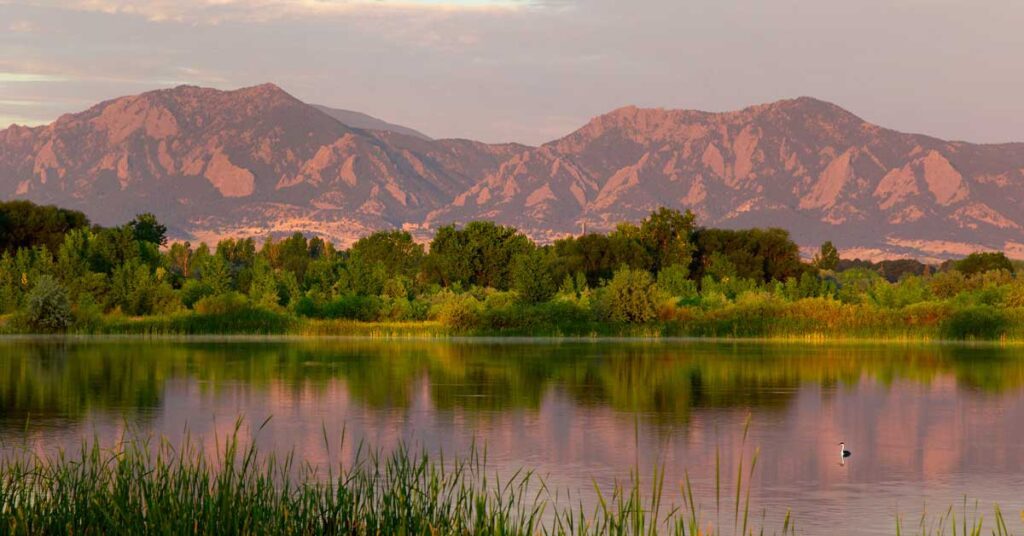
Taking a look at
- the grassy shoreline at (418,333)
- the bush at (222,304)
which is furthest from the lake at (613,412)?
the bush at (222,304)

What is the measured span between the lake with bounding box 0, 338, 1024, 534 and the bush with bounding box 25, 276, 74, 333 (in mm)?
13835

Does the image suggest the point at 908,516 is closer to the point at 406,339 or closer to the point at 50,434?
the point at 50,434

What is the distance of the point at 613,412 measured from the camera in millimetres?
32094

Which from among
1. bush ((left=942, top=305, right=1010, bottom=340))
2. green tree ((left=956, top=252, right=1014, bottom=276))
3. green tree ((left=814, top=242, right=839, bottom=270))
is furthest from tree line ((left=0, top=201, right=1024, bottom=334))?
green tree ((left=814, top=242, right=839, bottom=270))

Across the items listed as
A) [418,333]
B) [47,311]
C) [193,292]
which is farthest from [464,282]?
[47,311]

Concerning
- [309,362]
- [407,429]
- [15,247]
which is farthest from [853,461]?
[15,247]

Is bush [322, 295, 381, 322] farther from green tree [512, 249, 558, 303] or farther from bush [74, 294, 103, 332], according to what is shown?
bush [74, 294, 103, 332]

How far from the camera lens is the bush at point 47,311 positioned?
68938 mm

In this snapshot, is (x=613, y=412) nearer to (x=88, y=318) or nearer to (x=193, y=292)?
(x=88, y=318)

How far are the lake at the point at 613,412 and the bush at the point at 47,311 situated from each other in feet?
45.4

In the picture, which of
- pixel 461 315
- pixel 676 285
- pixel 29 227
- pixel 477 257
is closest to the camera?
pixel 461 315

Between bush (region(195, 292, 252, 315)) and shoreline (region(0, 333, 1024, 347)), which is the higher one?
bush (region(195, 292, 252, 315))

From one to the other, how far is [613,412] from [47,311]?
146 feet

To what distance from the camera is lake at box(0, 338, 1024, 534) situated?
71.5ft
